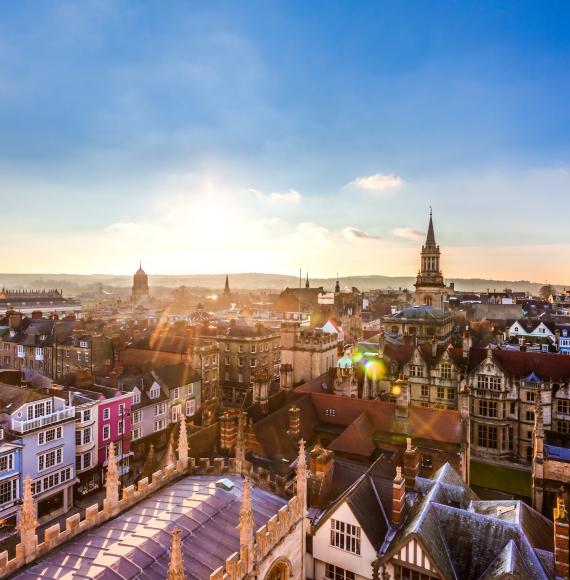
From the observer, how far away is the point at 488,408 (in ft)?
151

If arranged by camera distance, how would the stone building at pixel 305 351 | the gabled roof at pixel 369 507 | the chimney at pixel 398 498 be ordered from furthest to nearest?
1. the stone building at pixel 305 351
2. the gabled roof at pixel 369 507
3. the chimney at pixel 398 498

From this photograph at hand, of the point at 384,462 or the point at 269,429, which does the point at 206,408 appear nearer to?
the point at 269,429

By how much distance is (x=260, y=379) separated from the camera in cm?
3950

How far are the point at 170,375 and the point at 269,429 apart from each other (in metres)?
24.8

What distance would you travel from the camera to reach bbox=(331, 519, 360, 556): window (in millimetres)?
22141

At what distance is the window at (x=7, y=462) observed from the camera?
3403cm

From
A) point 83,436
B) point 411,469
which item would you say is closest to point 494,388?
point 411,469

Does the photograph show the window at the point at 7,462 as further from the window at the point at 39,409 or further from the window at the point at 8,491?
the window at the point at 39,409

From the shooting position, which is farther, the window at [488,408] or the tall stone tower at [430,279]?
the tall stone tower at [430,279]

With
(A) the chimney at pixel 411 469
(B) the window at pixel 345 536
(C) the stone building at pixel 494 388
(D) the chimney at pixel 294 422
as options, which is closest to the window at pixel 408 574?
(B) the window at pixel 345 536

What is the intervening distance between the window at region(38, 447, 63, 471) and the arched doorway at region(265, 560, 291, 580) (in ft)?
84.7

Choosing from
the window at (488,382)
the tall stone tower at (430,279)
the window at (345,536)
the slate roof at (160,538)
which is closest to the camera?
the slate roof at (160,538)

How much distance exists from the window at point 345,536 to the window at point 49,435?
26347mm

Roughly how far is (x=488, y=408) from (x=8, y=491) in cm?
4421
